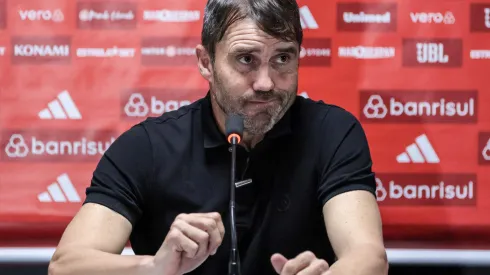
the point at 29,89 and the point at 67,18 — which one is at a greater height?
the point at 67,18

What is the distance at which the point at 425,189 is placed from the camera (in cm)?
251

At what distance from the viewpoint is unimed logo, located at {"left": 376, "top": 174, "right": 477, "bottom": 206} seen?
2502 millimetres

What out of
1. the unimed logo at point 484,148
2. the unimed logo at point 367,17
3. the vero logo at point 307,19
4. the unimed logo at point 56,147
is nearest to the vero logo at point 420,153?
the unimed logo at point 484,148

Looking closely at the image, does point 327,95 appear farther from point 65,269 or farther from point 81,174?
point 65,269

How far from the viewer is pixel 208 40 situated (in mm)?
1975

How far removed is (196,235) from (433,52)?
4.24 ft

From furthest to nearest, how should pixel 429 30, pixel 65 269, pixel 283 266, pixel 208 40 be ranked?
1. pixel 429 30
2. pixel 208 40
3. pixel 65 269
4. pixel 283 266

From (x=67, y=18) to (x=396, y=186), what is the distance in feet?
4.03

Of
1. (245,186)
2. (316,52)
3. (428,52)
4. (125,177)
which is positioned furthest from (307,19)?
(125,177)

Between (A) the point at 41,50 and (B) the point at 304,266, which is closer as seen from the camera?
(B) the point at 304,266

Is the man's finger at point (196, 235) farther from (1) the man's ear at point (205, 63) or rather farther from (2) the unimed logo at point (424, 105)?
(2) the unimed logo at point (424, 105)

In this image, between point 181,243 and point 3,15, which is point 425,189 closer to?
point 181,243

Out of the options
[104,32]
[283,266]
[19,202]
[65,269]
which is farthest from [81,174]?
[283,266]

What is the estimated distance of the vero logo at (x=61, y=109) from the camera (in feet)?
8.18
